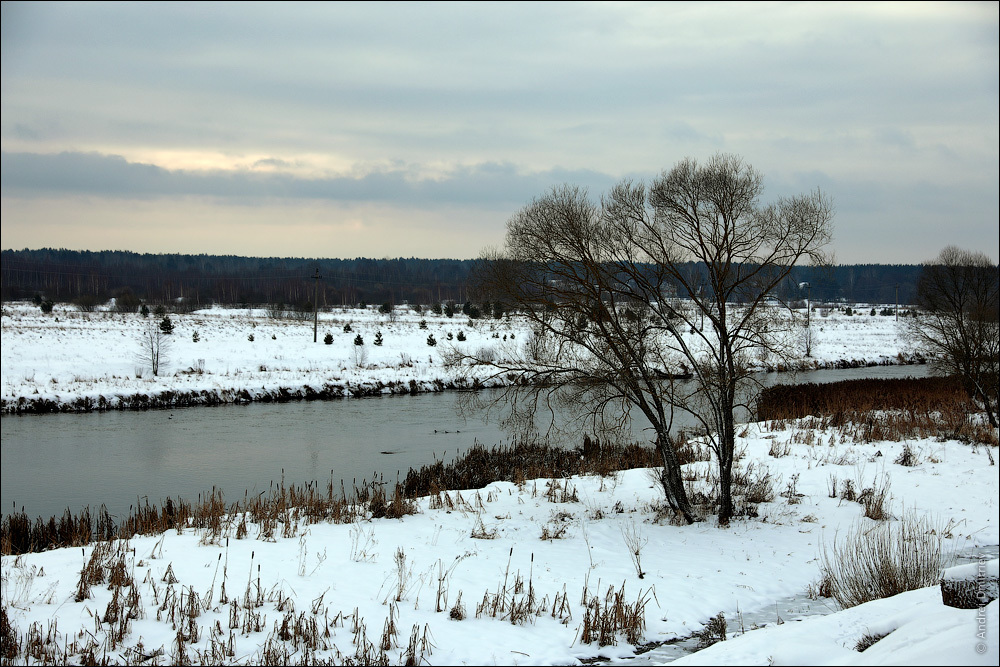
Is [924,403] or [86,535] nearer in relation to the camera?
[86,535]

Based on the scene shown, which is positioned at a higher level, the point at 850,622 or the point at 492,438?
the point at 850,622

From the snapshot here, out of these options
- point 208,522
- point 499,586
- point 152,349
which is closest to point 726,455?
point 499,586

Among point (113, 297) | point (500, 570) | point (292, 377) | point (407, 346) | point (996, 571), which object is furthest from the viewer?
point (407, 346)

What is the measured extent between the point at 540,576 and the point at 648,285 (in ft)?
17.1

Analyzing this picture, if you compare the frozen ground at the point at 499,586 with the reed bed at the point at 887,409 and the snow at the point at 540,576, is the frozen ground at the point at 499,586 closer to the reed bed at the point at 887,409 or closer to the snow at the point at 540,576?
the snow at the point at 540,576

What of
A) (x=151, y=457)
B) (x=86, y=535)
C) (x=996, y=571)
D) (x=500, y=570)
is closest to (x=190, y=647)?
(x=500, y=570)

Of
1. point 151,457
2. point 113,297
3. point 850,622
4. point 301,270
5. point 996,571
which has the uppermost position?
point 301,270

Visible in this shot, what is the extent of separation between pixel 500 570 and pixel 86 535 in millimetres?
6483

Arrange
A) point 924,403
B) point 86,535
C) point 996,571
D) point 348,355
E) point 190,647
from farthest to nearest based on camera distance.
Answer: point 348,355 < point 924,403 < point 86,535 < point 190,647 < point 996,571

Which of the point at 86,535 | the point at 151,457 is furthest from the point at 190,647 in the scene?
the point at 151,457

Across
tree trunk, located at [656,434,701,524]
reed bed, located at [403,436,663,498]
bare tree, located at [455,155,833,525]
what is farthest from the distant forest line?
reed bed, located at [403,436,663,498]

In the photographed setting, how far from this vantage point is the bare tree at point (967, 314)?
18812 mm

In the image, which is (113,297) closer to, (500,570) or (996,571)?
(500,570)

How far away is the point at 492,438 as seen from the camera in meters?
21.8
